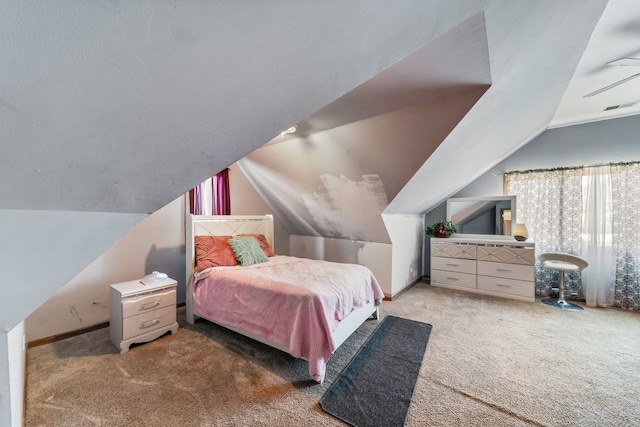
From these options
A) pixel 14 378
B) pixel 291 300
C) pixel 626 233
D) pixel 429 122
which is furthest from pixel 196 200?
pixel 626 233

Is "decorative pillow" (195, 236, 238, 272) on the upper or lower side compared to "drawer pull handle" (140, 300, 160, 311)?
upper

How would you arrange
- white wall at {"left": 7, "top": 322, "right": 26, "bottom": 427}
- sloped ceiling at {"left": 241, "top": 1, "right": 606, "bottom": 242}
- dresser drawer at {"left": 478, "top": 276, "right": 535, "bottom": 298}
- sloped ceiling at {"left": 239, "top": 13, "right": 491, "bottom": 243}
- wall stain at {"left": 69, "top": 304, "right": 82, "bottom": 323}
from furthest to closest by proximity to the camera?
dresser drawer at {"left": 478, "top": 276, "right": 535, "bottom": 298}, wall stain at {"left": 69, "top": 304, "right": 82, "bottom": 323}, sloped ceiling at {"left": 239, "top": 13, "right": 491, "bottom": 243}, sloped ceiling at {"left": 241, "top": 1, "right": 606, "bottom": 242}, white wall at {"left": 7, "top": 322, "right": 26, "bottom": 427}

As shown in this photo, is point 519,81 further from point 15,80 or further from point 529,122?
point 15,80

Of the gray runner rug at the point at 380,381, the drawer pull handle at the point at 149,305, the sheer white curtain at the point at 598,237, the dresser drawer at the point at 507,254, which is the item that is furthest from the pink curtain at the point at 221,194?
the sheer white curtain at the point at 598,237

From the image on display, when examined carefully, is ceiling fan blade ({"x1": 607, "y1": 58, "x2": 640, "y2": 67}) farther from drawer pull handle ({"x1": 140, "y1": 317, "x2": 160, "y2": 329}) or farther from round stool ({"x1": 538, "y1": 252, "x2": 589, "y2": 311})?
drawer pull handle ({"x1": 140, "y1": 317, "x2": 160, "y2": 329})

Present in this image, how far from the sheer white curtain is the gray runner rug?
2632mm

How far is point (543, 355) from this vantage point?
2279 mm

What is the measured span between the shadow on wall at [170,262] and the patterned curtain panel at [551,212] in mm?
4976

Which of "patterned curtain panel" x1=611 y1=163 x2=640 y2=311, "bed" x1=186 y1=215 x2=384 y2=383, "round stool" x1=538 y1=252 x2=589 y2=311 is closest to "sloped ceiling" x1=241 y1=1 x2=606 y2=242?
"bed" x1=186 y1=215 x2=384 y2=383

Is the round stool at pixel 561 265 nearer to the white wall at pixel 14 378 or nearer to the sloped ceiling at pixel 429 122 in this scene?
the sloped ceiling at pixel 429 122

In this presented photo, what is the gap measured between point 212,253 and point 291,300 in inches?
53.9

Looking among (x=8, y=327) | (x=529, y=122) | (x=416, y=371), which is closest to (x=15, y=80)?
(x=8, y=327)

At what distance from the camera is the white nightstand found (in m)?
2.28

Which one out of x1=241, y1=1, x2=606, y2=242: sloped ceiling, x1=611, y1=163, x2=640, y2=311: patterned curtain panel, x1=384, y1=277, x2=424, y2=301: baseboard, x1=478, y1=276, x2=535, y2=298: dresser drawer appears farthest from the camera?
x1=384, y1=277, x2=424, y2=301: baseboard
